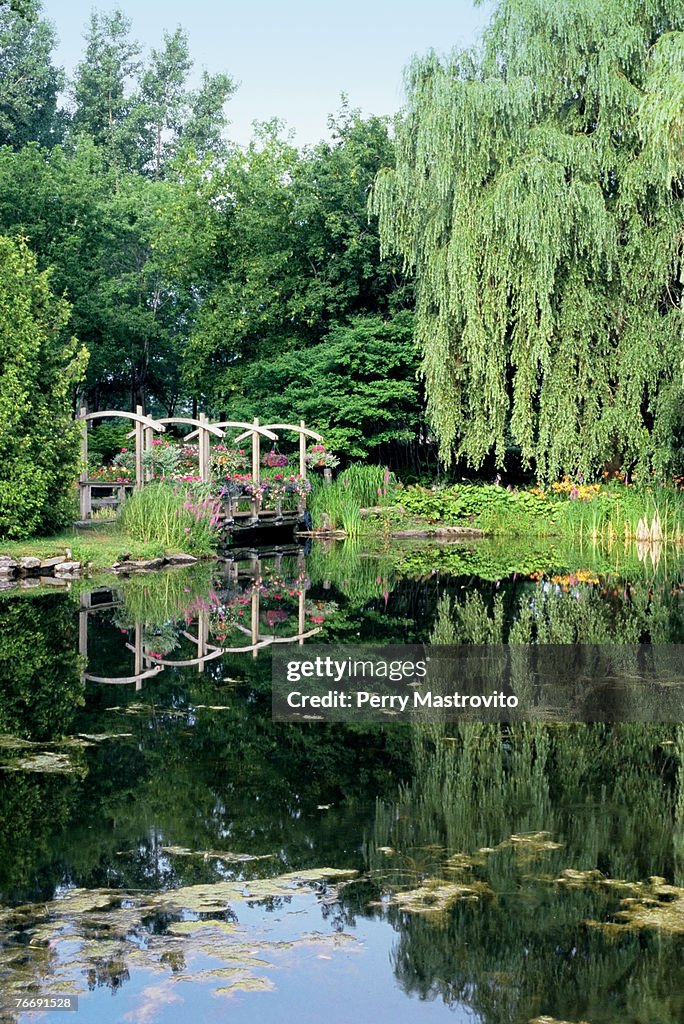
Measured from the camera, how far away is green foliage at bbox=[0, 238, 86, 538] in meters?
16.4

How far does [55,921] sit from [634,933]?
6.82ft

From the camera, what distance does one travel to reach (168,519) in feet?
58.0

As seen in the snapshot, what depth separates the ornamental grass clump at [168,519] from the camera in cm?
1756

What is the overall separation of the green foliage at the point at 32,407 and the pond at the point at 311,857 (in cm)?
729

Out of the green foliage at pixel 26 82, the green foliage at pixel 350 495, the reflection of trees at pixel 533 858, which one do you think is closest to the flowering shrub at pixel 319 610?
the reflection of trees at pixel 533 858

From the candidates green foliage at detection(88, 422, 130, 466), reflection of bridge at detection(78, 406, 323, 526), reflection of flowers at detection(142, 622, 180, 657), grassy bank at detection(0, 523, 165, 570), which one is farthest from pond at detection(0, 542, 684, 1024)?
green foliage at detection(88, 422, 130, 466)

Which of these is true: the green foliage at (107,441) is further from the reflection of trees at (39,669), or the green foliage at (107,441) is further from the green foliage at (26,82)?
the reflection of trees at (39,669)

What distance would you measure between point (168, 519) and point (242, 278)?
14.6 meters

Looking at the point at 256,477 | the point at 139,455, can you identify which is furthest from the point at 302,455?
the point at 139,455

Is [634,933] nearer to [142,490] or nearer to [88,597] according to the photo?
[88,597]

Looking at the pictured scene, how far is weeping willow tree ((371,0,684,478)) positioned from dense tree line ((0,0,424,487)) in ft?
10.5

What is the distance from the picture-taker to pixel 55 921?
4137 millimetres
